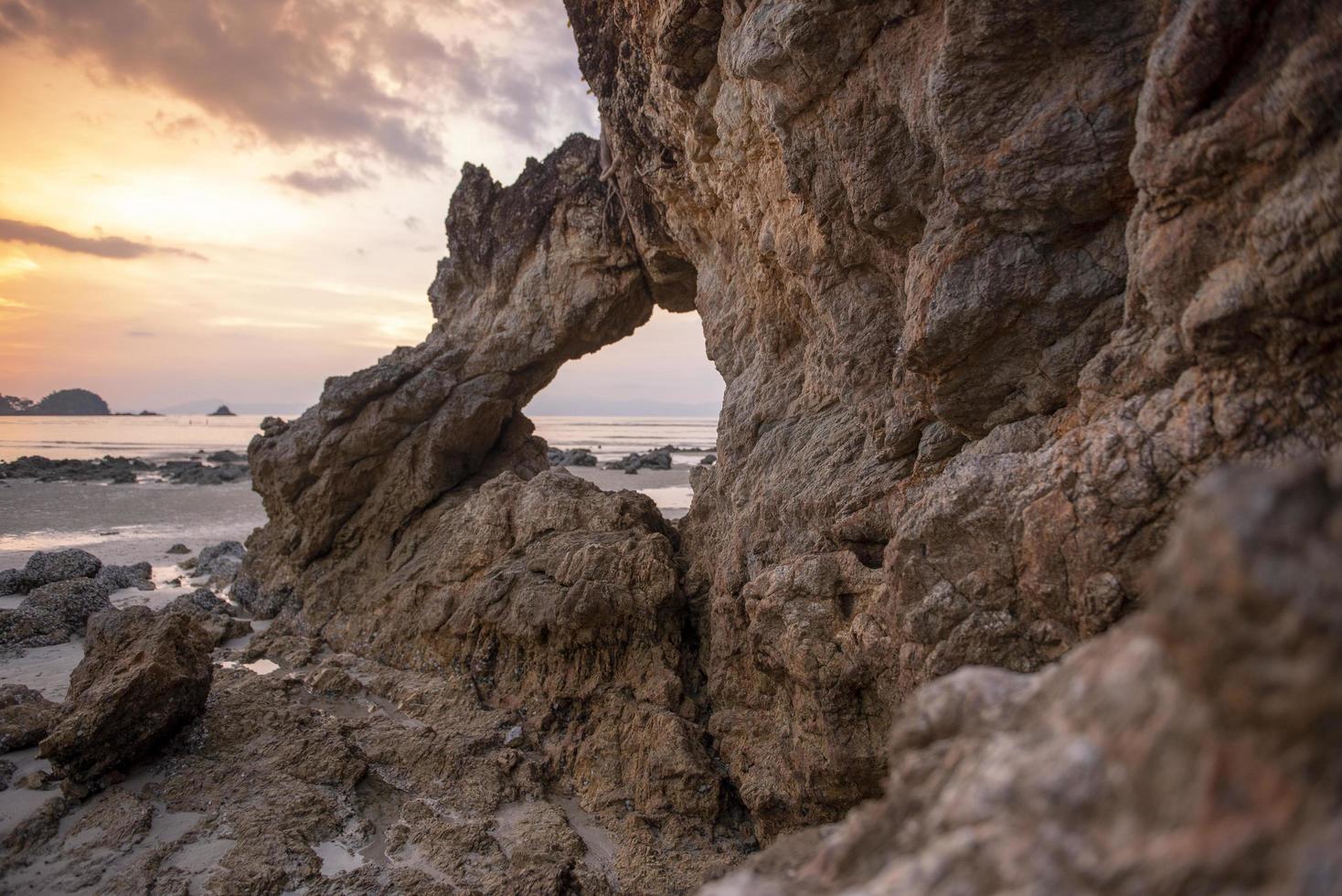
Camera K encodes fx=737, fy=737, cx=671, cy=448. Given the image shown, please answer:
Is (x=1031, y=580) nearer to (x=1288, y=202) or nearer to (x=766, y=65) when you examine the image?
(x=1288, y=202)

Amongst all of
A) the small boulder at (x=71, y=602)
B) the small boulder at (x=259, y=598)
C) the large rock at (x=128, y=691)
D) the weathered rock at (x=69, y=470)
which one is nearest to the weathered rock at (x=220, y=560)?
the small boulder at (x=259, y=598)

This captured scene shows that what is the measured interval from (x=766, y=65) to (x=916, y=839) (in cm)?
669

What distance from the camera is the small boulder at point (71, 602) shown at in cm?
1329

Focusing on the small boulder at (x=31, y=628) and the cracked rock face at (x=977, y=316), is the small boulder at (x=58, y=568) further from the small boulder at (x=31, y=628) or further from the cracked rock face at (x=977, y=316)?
the cracked rock face at (x=977, y=316)

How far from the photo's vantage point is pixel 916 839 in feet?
7.91

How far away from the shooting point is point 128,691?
8188 millimetres

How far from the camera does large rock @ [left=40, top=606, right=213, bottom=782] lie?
7.77 meters

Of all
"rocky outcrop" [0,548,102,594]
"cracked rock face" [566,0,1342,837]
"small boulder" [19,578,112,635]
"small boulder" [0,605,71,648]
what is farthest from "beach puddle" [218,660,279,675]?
"cracked rock face" [566,0,1342,837]

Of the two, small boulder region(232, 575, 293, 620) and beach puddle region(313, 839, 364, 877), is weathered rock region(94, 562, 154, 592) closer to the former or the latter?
small boulder region(232, 575, 293, 620)

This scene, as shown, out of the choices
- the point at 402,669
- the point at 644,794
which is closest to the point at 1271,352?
the point at 644,794

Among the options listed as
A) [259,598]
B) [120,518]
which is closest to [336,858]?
[259,598]

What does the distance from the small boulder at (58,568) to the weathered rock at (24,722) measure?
846 cm

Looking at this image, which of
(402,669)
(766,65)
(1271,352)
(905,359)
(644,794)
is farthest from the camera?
(402,669)

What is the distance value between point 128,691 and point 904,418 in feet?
29.1
